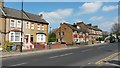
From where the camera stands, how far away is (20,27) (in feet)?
155

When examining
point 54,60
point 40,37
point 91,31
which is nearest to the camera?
point 54,60

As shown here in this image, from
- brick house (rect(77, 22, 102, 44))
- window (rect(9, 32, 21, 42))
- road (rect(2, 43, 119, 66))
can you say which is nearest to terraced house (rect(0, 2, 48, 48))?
window (rect(9, 32, 21, 42))

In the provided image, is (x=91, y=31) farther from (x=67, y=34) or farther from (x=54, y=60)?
(x=54, y=60)

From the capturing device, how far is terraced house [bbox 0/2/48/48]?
43000mm

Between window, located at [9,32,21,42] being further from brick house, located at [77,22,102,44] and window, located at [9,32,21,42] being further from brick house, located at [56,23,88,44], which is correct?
brick house, located at [77,22,102,44]

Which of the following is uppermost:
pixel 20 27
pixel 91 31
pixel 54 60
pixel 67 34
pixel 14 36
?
pixel 91 31

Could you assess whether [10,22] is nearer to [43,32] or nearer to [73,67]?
[43,32]

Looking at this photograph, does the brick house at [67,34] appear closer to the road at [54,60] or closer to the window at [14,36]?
the window at [14,36]

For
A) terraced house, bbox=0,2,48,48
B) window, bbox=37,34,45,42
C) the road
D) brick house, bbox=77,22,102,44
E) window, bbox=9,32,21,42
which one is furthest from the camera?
brick house, bbox=77,22,102,44

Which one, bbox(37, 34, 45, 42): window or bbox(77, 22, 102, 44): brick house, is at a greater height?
bbox(77, 22, 102, 44): brick house

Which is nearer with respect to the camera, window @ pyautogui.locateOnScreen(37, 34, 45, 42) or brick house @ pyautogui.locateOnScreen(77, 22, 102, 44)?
window @ pyautogui.locateOnScreen(37, 34, 45, 42)

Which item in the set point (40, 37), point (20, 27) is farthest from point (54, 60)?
point (40, 37)

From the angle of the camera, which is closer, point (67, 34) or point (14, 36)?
point (14, 36)

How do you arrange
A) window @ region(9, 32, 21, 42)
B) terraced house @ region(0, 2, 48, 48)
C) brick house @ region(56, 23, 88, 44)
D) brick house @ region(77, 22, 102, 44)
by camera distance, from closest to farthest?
terraced house @ region(0, 2, 48, 48), window @ region(9, 32, 21, 42), brick house @ region(56, 23, 88, 44), brick house @ region(77, 22, 102, 44)
